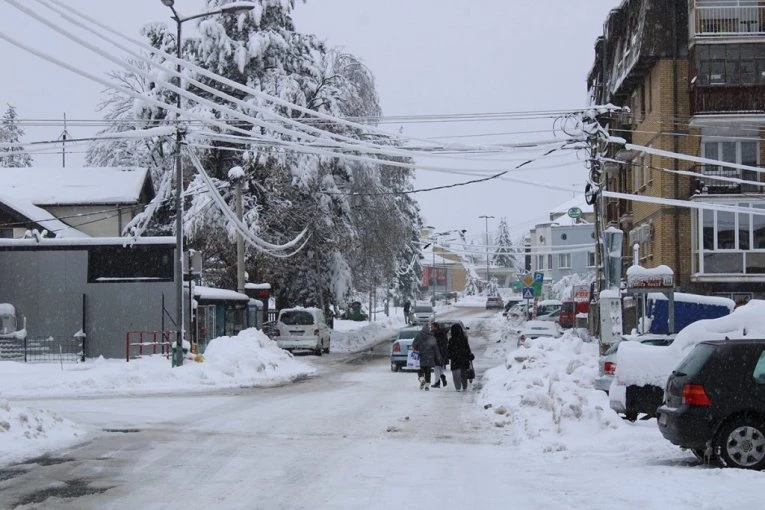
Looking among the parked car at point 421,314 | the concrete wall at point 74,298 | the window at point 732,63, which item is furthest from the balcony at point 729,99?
the parked car at point 421,314

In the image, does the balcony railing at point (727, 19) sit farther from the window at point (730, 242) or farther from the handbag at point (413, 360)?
the handbag at point (413, 360)

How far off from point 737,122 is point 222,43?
22.5 metres

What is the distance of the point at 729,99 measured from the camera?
39750mm

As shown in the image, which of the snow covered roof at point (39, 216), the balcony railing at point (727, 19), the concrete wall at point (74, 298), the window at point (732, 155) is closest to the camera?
the concrete wall at point (74, 298)

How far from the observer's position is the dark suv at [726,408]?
1161cm

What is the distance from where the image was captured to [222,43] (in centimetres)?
4794

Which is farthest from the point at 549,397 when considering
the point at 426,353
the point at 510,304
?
the point at 510,304

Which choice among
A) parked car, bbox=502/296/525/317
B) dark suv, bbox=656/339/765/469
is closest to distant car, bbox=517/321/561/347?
dark suv, bbox=656/339/765/469

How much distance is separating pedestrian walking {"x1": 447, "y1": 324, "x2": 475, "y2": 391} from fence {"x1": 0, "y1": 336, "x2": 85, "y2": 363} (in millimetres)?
14309

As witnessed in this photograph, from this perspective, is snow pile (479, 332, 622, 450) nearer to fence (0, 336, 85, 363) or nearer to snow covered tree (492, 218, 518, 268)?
fence (0, 336, 85, 363)

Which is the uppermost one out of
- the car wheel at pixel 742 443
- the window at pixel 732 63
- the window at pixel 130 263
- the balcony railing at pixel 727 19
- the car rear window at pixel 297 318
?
the balcony railing at pixel 727 19

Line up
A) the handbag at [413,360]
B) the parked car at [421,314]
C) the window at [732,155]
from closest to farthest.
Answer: the handbag at [413,360], the window at [732,155], the parked car at [421,314]

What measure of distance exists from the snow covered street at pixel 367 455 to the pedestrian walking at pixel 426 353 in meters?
1.93

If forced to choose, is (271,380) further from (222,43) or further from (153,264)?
(222,43)
